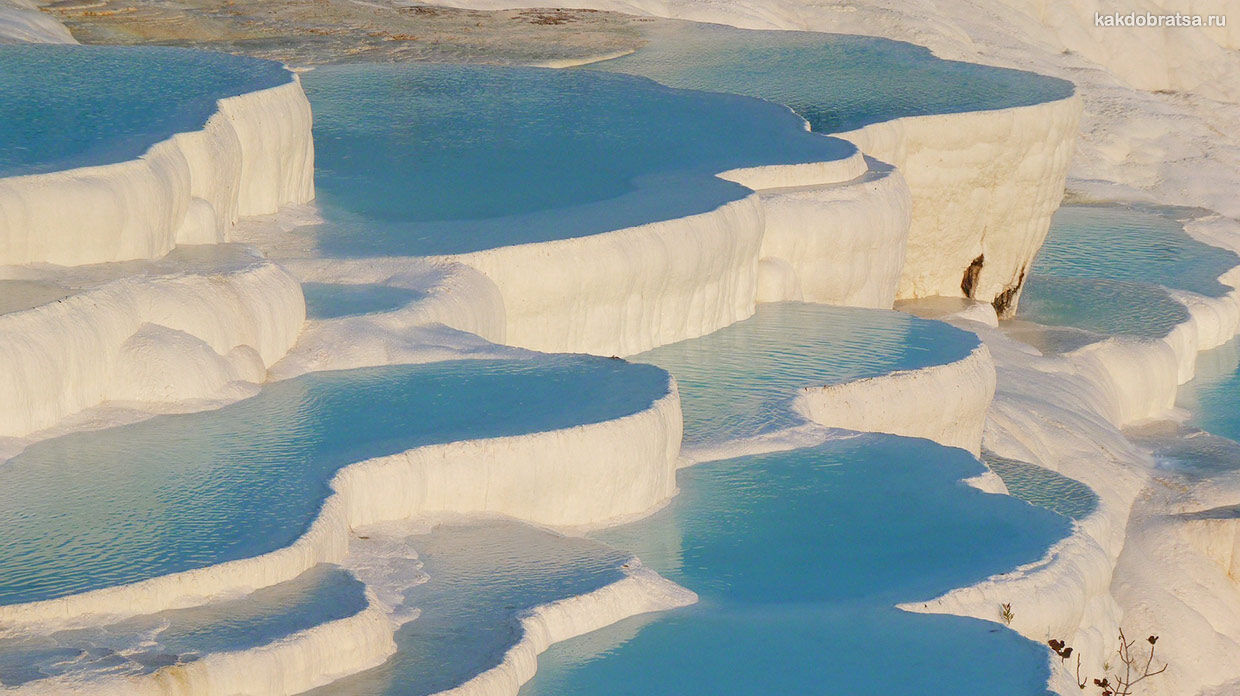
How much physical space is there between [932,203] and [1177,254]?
3578 millimetres

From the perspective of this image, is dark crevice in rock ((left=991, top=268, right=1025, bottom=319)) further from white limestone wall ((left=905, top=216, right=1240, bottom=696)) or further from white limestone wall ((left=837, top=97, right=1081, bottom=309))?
white limestone wall ((left=905, top=216, right=1240, bottom=696))

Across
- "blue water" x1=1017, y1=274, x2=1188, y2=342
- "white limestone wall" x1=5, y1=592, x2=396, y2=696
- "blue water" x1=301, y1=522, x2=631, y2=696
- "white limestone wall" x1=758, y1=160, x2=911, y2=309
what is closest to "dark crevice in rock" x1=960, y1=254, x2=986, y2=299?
"blue water" x1=1017, y1=274, x2=1188, y2=342

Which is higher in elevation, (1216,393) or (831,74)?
(831,74)

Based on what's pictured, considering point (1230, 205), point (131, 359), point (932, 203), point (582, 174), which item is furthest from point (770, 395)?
Answer: point (1230, 205)

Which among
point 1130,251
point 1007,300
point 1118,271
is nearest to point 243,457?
point 1007,300

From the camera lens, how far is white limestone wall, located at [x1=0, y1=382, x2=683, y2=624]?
207 inches

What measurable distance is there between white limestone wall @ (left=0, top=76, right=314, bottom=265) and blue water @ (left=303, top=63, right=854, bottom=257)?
1.32ft

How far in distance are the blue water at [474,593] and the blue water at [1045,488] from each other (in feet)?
9.75

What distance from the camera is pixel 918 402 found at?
318 inches

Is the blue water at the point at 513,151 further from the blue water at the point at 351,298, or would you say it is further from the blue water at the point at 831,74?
the blue water at the point at 831,74

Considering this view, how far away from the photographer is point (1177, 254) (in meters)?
14.8

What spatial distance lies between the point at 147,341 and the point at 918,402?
3621 millimetres

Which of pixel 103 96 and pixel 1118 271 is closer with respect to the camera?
pixel 103 96

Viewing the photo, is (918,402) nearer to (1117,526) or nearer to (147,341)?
(1117,526)
